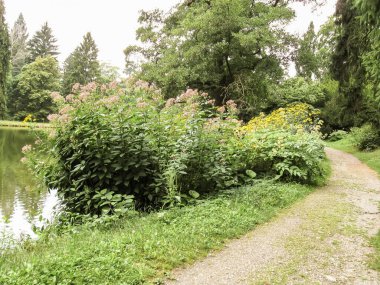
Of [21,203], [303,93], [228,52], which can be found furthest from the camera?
[303,93]

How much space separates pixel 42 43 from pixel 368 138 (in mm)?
54002

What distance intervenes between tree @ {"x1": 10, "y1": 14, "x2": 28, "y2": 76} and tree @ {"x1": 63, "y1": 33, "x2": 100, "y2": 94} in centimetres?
1111

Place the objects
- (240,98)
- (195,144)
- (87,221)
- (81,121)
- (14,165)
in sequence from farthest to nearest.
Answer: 1. (240,98)
2. (14,165)
3. (195,144)
4. (81,121)
5. (87,221)

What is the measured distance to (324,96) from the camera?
28.4 meters

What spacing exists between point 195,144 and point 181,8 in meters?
15.0

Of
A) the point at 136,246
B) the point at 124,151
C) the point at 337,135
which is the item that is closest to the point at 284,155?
the point at 124,151

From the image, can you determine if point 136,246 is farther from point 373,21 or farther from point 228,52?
point 228,52

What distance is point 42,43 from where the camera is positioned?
54531 millimetres

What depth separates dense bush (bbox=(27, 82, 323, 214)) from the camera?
525cm

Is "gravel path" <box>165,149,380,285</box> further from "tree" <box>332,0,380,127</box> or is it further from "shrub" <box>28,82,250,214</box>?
"tree" <box>332,0,380,127</box>

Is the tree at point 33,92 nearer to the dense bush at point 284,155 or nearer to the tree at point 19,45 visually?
the tree at point 19,45

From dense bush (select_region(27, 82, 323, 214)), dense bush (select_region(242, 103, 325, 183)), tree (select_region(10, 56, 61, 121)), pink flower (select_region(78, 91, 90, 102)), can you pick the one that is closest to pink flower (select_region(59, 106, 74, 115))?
dense bush (select_region(27, 82, 323, 214))

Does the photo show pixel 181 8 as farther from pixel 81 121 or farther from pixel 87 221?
pixel 87 221

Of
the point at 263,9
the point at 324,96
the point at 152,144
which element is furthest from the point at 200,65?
the point at 324,96
